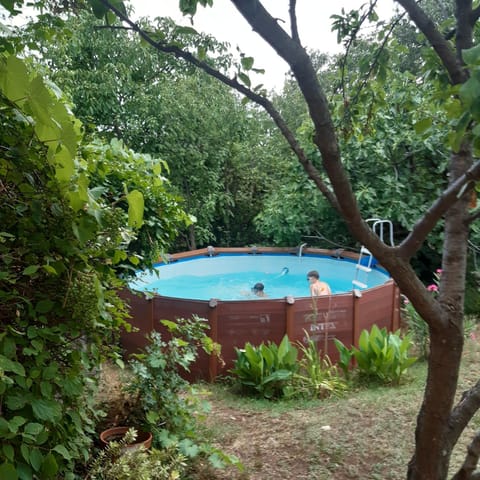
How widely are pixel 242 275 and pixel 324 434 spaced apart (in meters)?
9.20

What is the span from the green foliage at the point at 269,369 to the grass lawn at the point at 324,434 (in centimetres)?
17

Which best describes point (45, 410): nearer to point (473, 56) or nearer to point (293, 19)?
point (473, 56)

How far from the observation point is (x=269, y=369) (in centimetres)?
491

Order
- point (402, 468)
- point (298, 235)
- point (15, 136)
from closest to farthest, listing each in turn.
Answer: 1. point (15, 136)
2. point (402, 468)
3. point (298, 235)

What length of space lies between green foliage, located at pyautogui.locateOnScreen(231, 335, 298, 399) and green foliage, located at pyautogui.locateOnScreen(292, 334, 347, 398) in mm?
126

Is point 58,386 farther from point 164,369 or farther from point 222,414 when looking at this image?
point 222,414

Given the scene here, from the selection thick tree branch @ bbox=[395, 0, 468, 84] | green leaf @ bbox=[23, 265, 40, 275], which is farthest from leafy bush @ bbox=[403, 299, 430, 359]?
green leaf @ bbox=[23, 265, 40, 275]

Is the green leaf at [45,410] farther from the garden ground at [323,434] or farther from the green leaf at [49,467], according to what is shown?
the garden ground at [323,434]

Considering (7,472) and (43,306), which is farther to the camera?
(43,306)

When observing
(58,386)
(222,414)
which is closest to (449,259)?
(58,386)

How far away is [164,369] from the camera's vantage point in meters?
3.33

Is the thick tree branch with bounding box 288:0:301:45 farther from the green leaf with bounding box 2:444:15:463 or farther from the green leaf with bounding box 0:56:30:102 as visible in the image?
the green leaf with bounding box 2:444:15:463

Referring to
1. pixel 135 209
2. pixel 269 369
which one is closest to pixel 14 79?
pixel 135 209

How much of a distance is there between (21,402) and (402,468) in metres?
2.66
